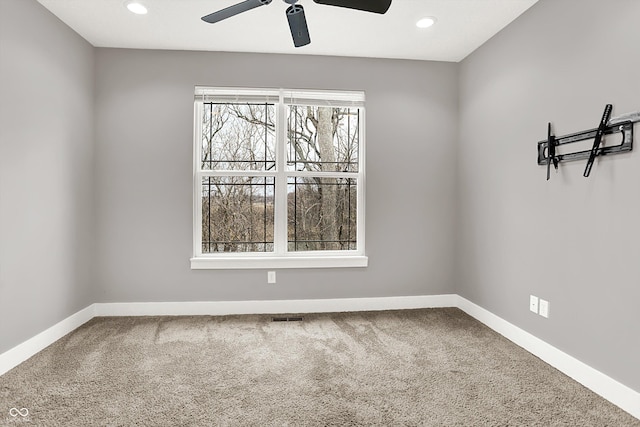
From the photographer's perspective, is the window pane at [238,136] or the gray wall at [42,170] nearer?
the gray wall at [42,170]

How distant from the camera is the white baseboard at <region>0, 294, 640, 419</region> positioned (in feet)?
7.50

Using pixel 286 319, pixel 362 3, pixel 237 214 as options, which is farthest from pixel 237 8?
pixel 286 319

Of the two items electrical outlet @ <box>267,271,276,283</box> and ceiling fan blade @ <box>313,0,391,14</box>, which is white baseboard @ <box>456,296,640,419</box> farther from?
ceiling fan blade @ <box>313,0,391,14</box>

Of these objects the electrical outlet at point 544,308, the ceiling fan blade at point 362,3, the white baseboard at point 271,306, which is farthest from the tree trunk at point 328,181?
the electrical outlet at point 544,308

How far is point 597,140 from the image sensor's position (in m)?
2.04

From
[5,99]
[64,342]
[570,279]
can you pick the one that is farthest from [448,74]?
[64,342]

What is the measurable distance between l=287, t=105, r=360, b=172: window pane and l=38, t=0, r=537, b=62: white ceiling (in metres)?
0.58

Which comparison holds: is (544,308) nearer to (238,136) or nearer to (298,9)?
(298,9)

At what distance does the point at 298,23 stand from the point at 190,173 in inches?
73.3

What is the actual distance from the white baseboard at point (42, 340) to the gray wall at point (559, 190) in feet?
12.0

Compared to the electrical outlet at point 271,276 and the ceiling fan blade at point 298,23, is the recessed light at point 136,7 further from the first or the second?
the electrical outlet at point 271,276

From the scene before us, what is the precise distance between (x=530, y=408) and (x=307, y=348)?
147 centimetres

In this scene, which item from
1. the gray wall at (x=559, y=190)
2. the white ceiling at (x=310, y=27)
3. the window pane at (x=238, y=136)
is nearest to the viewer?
the gray wall at (x=559, y=190)

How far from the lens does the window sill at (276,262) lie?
340cm
